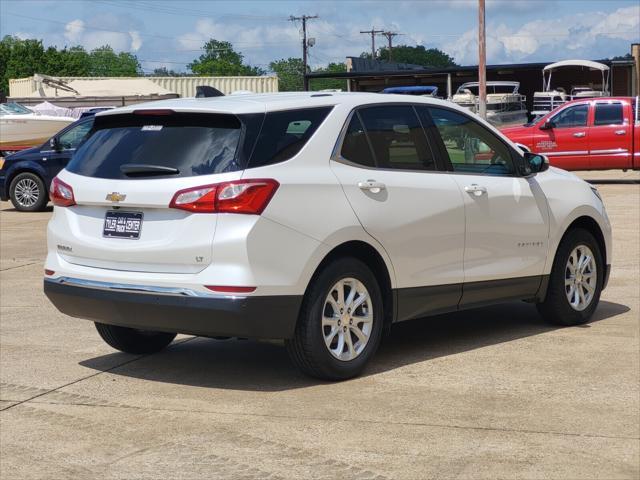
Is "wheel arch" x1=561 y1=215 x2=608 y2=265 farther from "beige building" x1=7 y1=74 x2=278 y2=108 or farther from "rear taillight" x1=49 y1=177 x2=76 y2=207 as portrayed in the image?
"beige building" x1=7 y1=74 x2=278 y2=108

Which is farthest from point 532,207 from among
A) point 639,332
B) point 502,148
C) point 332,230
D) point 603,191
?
point 603,191

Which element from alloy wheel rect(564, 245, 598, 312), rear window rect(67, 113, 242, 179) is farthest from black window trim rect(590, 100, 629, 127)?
rear window rect(67, 113, 242, 179)

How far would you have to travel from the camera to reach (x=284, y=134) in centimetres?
693

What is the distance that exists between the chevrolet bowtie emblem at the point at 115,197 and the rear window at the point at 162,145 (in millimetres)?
121

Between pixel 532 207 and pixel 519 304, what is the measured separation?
1.73m

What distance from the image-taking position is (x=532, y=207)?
27.9 feet

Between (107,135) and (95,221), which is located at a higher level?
(107,135)

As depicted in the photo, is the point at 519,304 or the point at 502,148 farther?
the point at 519,304

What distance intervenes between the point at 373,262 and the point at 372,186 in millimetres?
478

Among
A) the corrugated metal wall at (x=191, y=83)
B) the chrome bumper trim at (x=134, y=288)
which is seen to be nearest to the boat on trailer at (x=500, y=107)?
the corrugated metal wall at (x=191, y=83)

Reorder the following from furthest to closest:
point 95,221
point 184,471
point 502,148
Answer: point 502,148 → point 95,221 → point 184,471

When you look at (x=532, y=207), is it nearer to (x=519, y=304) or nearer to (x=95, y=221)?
(x=519, y=304)

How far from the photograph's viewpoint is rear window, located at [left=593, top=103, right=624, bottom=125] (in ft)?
82.3

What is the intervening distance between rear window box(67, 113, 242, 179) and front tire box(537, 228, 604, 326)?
313cm
